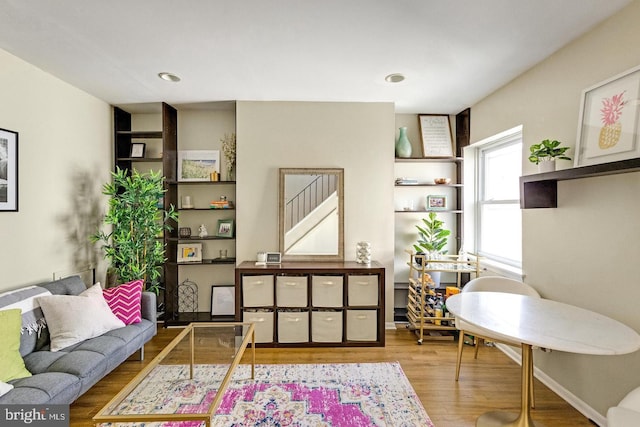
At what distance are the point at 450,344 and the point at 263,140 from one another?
2.83m

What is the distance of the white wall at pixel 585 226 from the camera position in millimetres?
1938

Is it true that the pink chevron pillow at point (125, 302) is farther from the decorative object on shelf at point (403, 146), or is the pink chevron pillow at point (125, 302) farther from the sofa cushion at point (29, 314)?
the decorative object on shelf at point (403, 146)

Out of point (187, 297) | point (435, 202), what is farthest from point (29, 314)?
point (435, 202)

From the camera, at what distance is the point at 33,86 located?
2.73m

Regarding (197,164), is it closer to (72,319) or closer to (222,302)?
(222,302)

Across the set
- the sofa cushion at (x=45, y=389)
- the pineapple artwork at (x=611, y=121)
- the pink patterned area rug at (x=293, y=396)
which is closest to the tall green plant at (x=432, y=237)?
the pink patterned area rug at (x=293, y=396)

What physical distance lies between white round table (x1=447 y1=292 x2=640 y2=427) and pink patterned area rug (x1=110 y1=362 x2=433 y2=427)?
0.60m

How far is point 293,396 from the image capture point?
246 centimetres

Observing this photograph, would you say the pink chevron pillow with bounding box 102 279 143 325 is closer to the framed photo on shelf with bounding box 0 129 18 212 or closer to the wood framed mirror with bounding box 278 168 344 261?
the framed photo on shelf with bounding box 0 129 18 212

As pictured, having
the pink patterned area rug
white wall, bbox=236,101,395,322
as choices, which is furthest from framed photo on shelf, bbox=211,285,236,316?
the pink patterned area rug

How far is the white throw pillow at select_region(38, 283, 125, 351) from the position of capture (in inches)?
94.3

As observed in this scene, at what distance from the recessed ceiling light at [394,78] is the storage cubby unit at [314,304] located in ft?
5.66

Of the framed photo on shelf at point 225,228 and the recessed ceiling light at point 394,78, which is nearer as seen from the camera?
the recessed ceiling light at point 394,78

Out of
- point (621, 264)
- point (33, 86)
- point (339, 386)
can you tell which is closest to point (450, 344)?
point (339, 386)
